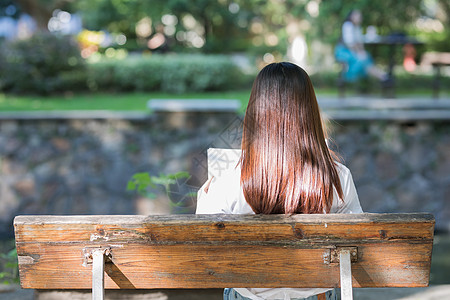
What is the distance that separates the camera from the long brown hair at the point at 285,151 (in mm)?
1774

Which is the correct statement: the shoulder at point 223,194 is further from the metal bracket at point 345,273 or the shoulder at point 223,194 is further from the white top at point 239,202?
the metal bracket at point 345,273

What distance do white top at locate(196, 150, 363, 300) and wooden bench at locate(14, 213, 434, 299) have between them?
18cm

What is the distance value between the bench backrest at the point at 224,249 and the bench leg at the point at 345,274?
2 cm

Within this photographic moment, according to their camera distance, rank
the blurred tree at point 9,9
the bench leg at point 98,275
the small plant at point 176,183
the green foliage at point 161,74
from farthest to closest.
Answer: the blurred tree at point 9,9 < the green foliage at point 161,74 < the small plant at point 176,183 < the bench leg at point 98,275

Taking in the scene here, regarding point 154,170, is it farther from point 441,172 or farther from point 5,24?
point 5,24

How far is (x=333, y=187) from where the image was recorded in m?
1.85

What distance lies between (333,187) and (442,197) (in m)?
4.73

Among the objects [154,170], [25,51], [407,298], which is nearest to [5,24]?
[25,51]

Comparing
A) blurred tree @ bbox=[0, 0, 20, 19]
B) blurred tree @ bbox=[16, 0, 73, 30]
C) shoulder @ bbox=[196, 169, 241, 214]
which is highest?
blurred tree @ bbox=[16, 0, 73, 30]

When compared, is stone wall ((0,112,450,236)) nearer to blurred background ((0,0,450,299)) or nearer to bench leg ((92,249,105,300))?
blurred background ((0,0,450,299))

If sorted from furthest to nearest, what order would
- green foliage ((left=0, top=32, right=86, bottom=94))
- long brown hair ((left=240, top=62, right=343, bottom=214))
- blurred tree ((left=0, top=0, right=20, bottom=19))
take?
blurred tree ((left=0, top=0, right=20, bottom=19))
green foliage ((left=0, top=32, right=86, bottom=94))
long brown hair ((left=240, top=62, right=343, bottom=214))

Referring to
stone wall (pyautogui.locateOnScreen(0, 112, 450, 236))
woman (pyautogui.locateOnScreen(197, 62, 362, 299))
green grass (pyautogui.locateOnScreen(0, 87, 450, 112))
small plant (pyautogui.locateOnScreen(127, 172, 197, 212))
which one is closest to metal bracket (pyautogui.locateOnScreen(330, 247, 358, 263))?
woman (pyautogui.locateOnScreen(197, 62, 362, 299))

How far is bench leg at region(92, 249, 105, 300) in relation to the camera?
1.59m

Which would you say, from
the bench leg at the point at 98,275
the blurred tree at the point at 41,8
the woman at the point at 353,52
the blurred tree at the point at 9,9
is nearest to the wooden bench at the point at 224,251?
the bench leg at the point at 98,275
